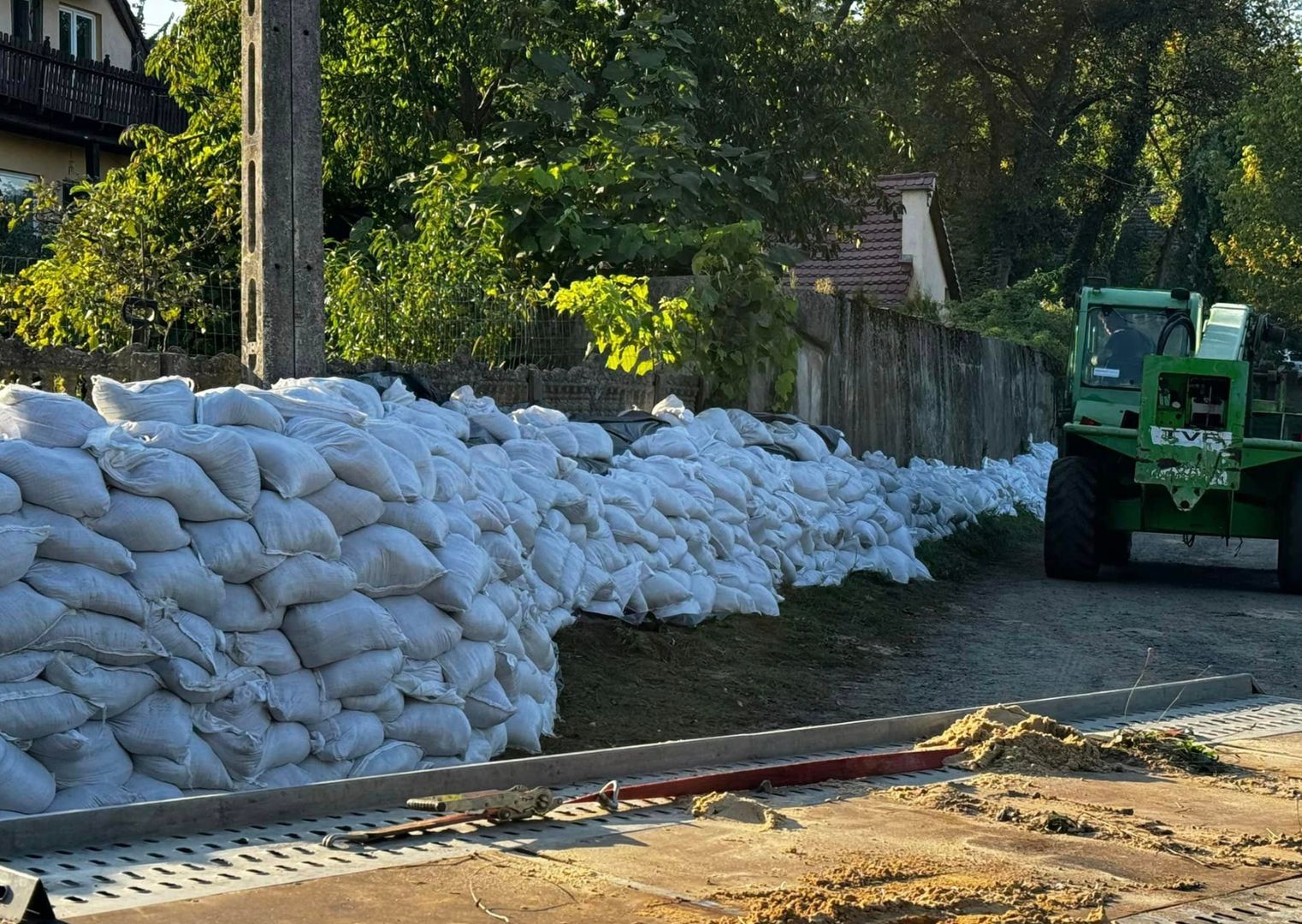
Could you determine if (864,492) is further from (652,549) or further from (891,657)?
(652,549)

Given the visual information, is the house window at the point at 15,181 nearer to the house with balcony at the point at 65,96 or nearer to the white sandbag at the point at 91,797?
the house with balcony at the point at 65,96

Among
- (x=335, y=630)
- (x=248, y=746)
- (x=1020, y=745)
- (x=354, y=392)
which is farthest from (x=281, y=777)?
(x=1020, y=745)

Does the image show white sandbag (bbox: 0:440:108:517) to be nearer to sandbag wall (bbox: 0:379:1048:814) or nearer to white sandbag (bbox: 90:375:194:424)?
sandbag wall (bbox: 0:379:1048:814)

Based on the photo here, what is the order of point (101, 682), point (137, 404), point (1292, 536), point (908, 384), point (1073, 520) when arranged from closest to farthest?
point (101, 682), point (137, 404), point (1292, 536), point (1073, 520), point (908, 384)

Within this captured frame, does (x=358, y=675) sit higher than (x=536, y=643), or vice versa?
(x=358, y=675)

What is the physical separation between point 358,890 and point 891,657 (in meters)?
6.36

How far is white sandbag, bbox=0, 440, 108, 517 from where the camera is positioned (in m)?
5.09

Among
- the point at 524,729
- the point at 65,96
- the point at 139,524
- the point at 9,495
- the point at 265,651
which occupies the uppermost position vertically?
the point at 65,96

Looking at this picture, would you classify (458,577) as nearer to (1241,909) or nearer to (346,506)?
(346,506)

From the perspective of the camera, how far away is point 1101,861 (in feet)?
13.3

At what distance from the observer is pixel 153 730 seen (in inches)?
199

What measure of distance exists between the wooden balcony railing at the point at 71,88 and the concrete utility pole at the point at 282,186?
1485 centimetres

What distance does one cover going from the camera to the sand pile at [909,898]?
134 inches

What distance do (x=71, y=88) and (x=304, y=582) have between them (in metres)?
18.9
